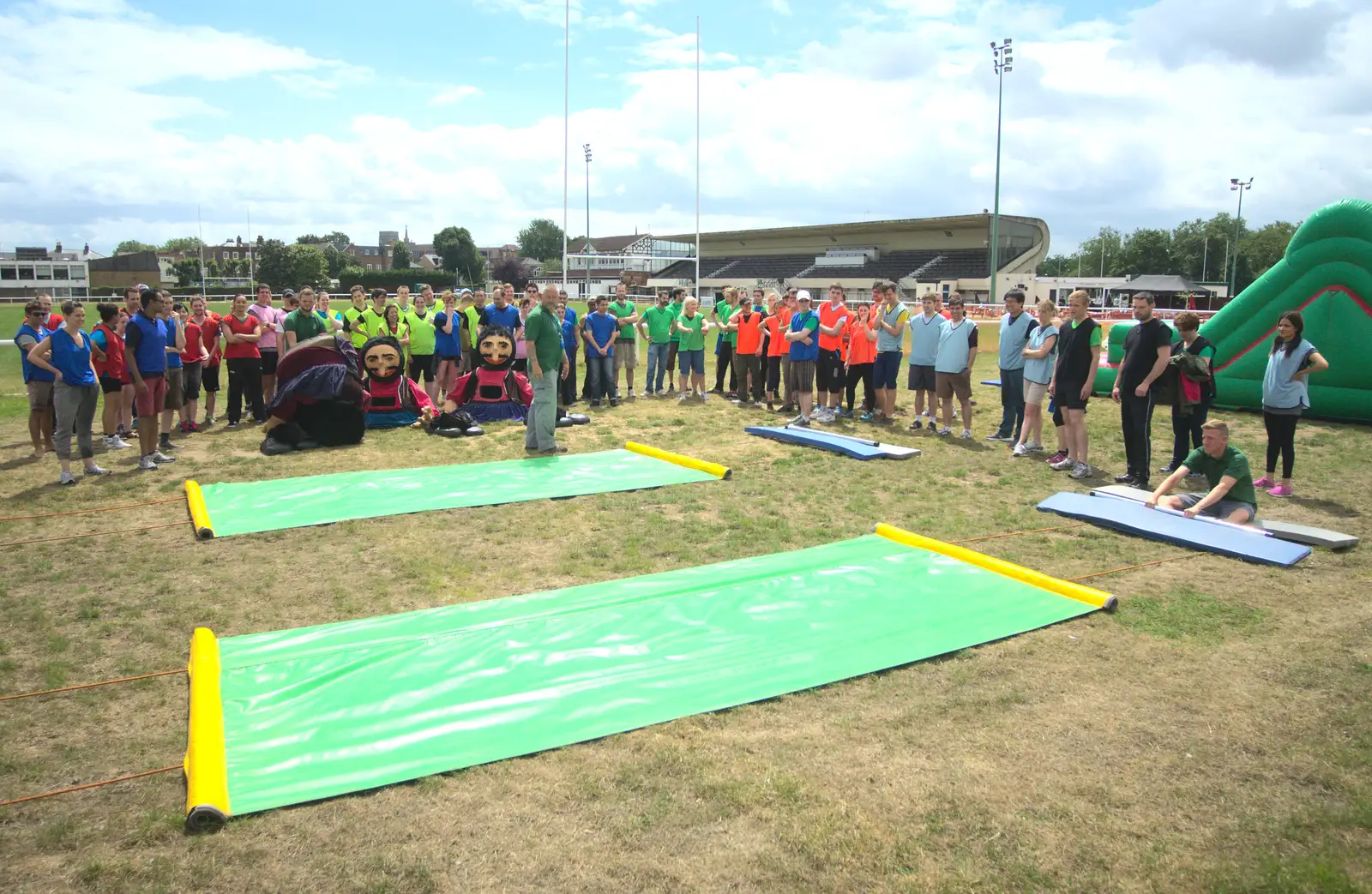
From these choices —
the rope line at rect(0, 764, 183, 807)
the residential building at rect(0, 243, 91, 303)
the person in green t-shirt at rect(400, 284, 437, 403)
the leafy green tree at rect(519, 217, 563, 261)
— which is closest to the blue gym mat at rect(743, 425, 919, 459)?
the person in green t-shirt at rect(400, 284, 437, 403)

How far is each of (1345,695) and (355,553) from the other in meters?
5.99

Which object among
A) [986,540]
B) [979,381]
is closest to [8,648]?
[986,540]

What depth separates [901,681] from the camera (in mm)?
4211

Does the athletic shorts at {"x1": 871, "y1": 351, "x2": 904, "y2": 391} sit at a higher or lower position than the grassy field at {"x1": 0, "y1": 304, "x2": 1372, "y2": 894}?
higher

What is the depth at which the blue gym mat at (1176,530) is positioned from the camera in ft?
20.2

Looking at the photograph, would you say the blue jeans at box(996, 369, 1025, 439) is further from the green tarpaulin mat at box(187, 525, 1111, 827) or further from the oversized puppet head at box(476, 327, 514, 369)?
the oversized puppet head at box(476, 327, 514, 369)

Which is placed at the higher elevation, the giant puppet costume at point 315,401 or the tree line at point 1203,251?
the tree line at point 1203,251

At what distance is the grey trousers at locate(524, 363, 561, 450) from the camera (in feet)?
32.3

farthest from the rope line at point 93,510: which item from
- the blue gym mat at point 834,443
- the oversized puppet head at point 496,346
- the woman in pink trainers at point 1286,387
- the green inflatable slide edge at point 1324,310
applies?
the green inflatable slide edge at point 1324,310

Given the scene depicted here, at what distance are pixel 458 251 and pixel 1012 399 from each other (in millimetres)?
93860

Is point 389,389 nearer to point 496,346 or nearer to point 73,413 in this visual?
point 496,346

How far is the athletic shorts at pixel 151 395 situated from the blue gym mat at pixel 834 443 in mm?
6770

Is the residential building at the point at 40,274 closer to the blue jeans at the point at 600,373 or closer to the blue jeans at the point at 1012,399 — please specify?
the blue jeans at the point at 600,373

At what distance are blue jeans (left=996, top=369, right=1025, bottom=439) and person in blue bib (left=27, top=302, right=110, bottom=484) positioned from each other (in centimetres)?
990
